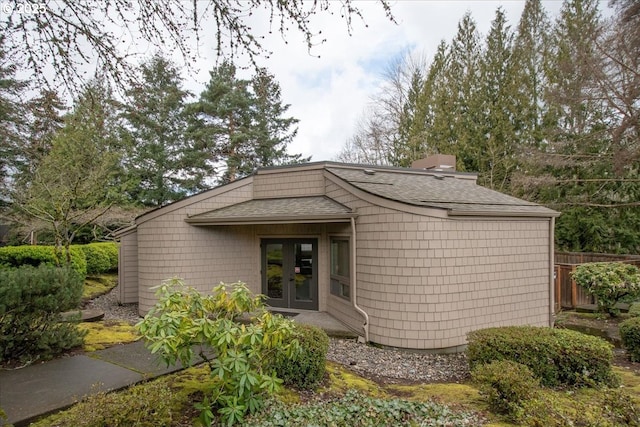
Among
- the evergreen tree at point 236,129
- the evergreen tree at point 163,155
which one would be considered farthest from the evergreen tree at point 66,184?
the evergreen tree at point 236,129

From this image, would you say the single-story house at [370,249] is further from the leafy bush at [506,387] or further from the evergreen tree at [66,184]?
the leafy bush at [506,387]

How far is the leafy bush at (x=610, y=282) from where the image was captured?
31.6 ft

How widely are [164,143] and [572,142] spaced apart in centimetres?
2343

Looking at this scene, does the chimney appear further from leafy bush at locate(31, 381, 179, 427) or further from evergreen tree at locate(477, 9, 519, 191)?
leafy bush at locate(31, 381, 179, 427)

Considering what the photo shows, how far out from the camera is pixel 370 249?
736 centimetres

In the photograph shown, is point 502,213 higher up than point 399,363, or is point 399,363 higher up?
point 502,213

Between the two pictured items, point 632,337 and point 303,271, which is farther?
point 303,271

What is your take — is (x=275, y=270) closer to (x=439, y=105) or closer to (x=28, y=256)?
(x=28, y=256)

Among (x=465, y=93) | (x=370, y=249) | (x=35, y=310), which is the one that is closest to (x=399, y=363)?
(x=370, y=249)

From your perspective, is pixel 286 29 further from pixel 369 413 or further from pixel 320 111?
pixel 320 111

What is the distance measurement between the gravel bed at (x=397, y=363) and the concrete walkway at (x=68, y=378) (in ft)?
9.04

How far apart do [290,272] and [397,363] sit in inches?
174

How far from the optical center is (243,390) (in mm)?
3383

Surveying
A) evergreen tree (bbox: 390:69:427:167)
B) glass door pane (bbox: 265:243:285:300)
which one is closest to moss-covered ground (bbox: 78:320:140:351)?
glass door pane (bbox: 265:243:285:300)
